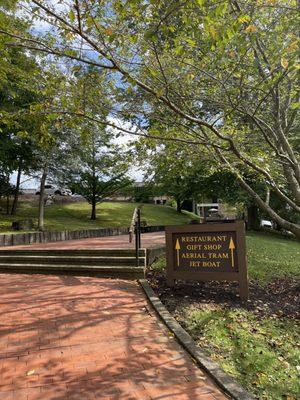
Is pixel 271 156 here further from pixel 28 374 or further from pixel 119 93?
pixel 28 374

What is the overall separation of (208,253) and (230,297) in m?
0.85

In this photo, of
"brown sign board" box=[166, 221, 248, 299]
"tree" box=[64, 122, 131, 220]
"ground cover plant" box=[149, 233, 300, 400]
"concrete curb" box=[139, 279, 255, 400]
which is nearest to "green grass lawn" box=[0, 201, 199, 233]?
"tree" box=[64, 122, 131, 220]

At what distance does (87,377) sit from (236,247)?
3.78 m

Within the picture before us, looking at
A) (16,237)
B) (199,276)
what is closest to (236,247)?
(199,276)

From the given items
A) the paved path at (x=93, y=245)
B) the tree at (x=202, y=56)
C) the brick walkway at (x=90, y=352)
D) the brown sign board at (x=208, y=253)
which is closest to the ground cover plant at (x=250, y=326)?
the brown sign board at (x=208, y=253)

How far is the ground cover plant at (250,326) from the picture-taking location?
4.04 metres

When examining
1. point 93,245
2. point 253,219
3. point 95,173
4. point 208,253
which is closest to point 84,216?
point 95,173

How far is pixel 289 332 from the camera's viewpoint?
17.8 ft

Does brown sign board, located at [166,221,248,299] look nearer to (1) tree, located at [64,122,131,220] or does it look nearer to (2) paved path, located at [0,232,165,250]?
(2) paved path, located at [0,232,165,250]

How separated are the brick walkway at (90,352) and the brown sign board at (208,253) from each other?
1019mm

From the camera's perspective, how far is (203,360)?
4.17 m

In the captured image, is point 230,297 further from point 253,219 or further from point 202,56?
point 253,219

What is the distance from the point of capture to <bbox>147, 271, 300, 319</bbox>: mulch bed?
20.5 feet

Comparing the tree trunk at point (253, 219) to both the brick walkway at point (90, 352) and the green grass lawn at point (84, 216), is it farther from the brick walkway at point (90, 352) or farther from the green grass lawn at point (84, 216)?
the brick walkway at point (90, 352)
